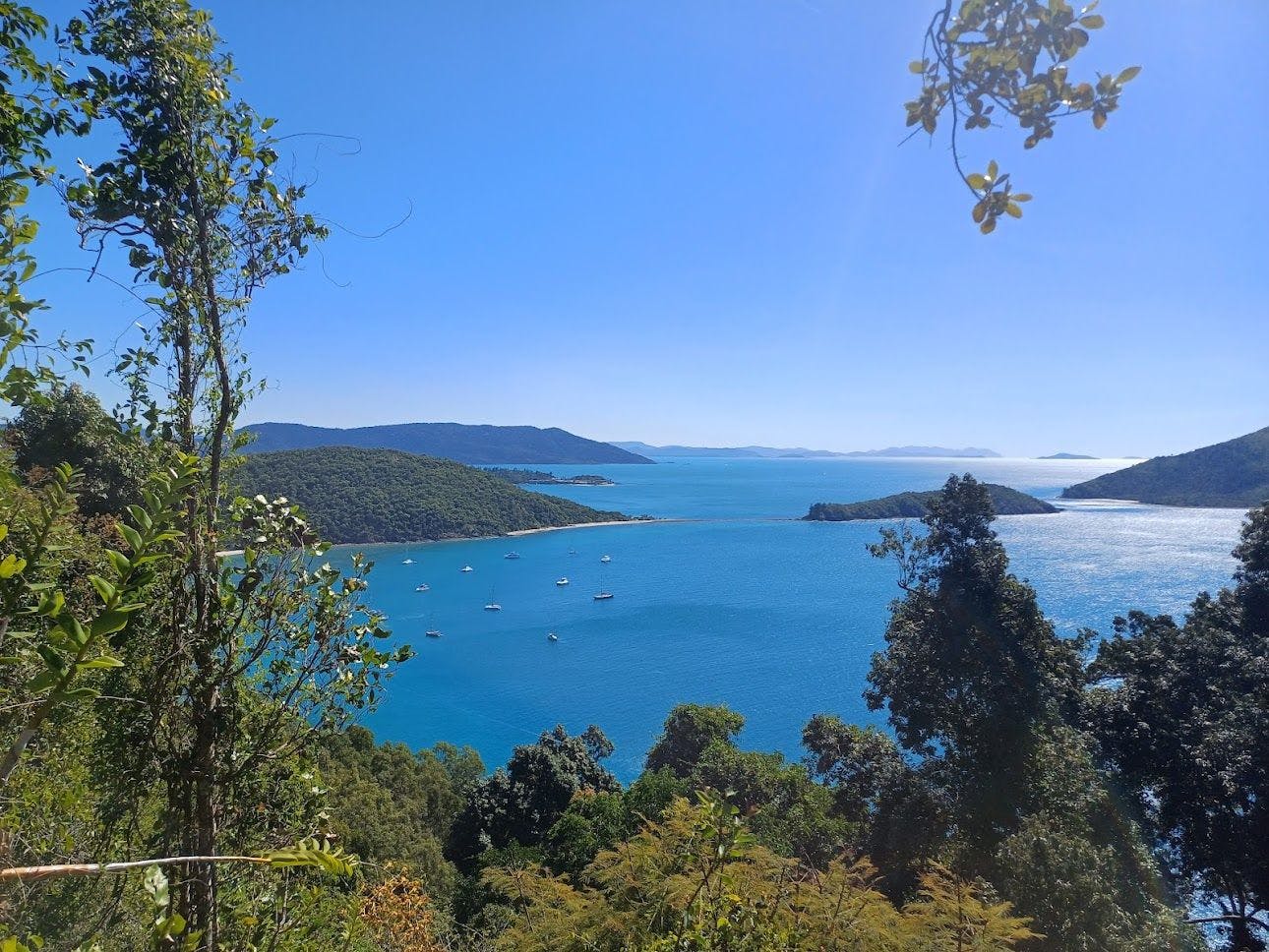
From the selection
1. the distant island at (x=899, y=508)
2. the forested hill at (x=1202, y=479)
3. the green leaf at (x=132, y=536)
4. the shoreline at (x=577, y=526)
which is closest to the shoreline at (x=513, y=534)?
the shoreline at (x=577, y=526)

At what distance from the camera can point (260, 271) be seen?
2443mm

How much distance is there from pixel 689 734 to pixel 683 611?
28087mm

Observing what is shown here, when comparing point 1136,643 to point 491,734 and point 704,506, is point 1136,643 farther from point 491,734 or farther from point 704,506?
point 704,506

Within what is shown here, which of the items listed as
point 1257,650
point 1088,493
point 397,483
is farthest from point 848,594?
point 1088,493

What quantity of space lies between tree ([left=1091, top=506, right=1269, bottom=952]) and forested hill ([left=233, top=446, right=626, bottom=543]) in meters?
57.6

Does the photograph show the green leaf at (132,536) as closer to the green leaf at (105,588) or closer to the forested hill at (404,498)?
the green leaf at (105,588)

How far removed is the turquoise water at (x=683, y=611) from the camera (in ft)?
102

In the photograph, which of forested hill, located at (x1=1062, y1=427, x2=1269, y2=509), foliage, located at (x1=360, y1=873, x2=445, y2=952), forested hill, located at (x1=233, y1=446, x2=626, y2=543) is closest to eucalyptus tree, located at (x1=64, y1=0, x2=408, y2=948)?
foliage, located at (x1=360, y1=873, x2=445, y2=952)

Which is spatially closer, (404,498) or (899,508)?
(404,498)

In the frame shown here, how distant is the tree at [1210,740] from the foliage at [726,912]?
5.95m

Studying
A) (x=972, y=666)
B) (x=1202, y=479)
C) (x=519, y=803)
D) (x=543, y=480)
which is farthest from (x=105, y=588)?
(x=543, y=480)

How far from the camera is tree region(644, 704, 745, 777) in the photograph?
19766mm

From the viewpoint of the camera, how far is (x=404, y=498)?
72.7m

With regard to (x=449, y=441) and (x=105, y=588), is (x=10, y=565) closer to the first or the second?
(x=105, y=588)
